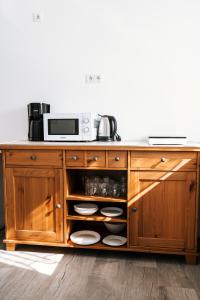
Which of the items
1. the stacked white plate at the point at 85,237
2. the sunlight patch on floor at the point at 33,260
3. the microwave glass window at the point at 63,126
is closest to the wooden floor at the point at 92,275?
the sunlight patch on floor at the point at 33,260

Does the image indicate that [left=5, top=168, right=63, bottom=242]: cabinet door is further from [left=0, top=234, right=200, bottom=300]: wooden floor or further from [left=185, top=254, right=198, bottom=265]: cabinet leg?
[left=185, top=254, right=198, bottom=265]: cabinet leg

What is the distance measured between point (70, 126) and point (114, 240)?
3.17ft

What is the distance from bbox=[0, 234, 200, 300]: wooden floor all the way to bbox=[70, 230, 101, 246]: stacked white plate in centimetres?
10

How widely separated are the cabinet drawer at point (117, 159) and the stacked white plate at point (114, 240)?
1.96 feet

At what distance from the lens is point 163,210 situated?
79.4 inches

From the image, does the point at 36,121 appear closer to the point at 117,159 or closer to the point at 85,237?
the point at 117,159

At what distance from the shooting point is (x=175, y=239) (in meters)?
2.01

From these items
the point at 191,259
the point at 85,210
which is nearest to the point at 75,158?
the point at 85,210

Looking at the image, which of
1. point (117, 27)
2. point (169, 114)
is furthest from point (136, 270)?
point (117, 27)

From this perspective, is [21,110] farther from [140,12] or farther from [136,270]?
[136,270]

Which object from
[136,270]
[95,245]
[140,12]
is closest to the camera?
[136,270]

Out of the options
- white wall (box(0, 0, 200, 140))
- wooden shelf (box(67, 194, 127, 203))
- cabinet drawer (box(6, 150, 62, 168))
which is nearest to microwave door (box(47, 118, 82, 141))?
cabinet drawer (box(6, 150, 62, 168))

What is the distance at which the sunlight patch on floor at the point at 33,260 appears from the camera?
77.5 inches

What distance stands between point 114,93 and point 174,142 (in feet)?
2.52
